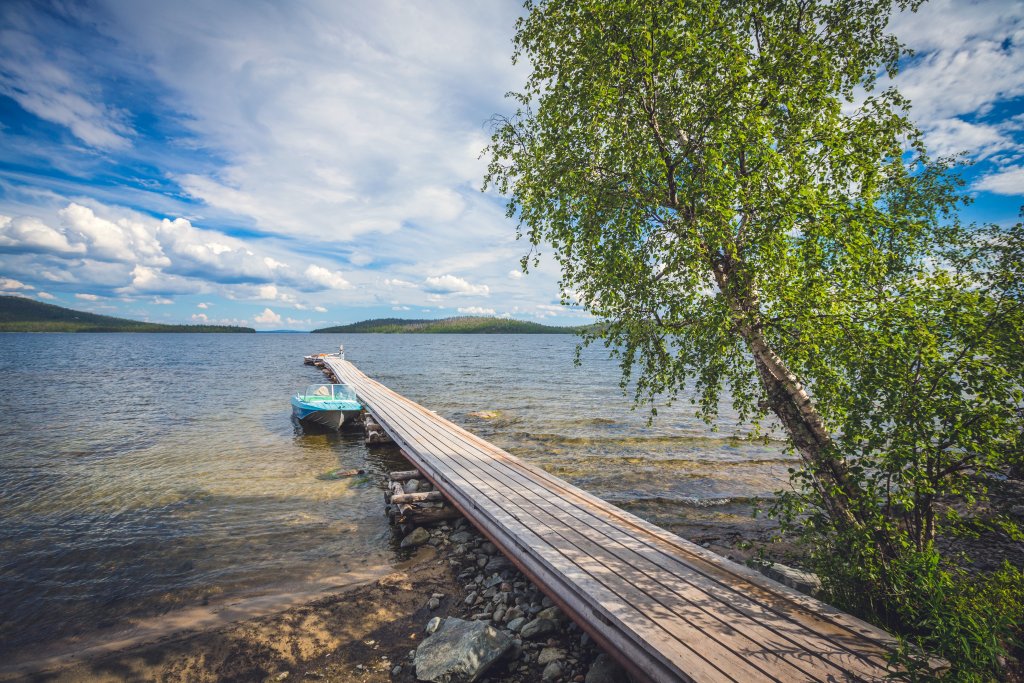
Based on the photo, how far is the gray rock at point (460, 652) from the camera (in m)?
5.45

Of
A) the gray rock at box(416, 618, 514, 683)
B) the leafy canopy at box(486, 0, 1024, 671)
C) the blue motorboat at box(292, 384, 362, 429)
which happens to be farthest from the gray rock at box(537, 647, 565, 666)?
the blue motorboat at box(292, 384, 362, 429)

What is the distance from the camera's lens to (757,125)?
5.43m

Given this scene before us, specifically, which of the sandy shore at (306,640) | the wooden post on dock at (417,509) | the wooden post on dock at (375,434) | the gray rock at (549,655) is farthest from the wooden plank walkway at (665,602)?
the wooden post on dock at (375,434)

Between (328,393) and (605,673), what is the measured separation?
21205mm

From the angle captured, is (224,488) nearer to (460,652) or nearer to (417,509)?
(417,509)

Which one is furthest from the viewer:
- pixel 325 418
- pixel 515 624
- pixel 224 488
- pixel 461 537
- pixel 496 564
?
pixel 325 418

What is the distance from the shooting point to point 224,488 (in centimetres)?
1314

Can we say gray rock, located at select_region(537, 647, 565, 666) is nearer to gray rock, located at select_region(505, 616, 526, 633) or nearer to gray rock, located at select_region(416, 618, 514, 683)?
gray rock, located at select_region(416, 618, 514, 683)

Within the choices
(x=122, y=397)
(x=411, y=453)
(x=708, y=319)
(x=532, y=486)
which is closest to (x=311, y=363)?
(x=122, y=397)

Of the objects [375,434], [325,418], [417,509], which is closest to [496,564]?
[417,509]

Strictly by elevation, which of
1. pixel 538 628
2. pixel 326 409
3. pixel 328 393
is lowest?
pixel 538 628

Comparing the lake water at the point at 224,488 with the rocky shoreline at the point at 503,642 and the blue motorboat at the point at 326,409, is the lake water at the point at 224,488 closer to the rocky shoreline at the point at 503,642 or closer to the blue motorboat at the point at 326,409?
the blue motorboat at the point at 326,409

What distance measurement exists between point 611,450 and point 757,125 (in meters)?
Result: 14.0

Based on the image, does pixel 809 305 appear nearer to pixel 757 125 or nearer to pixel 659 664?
pixel 757 125
